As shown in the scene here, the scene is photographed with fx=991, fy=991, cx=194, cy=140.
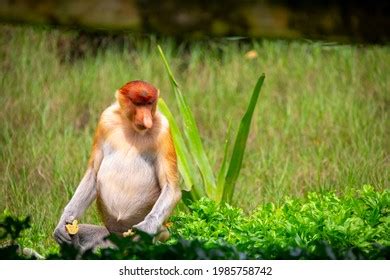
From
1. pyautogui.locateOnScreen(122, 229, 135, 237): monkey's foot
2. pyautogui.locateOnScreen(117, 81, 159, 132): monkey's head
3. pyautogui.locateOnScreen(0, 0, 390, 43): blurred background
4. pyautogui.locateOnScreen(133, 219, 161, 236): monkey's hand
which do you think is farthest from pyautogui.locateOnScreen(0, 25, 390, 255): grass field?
pyautogui.locateOnScreen(117, 81, 159, 132): monkey's head

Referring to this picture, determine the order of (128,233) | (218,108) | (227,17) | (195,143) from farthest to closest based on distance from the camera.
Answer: (227,17), (218,108), (195,143), (128,233)

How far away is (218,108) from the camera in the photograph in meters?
7.18

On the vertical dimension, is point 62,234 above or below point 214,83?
below

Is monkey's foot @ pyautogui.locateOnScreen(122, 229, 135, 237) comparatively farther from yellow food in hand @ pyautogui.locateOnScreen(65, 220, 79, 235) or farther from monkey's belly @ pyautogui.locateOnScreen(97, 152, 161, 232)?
yellow food in hand @ pyautogui.locateOnScreen(65, 220, 79, 235)

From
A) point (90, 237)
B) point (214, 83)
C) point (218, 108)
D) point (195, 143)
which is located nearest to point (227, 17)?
point (214, 83)

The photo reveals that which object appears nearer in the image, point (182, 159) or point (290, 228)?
point (290, 228)

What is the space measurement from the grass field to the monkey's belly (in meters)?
0.53

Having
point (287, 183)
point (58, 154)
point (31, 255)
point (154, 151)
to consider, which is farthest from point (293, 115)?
point (31, 255)

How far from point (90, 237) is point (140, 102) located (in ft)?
2.46

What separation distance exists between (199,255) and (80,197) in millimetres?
→ 1183

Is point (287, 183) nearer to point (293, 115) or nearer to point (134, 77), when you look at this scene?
point (293, 115)

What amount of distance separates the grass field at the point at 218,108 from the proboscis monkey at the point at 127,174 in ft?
1.33

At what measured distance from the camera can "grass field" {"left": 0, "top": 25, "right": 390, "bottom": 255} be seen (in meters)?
5.95

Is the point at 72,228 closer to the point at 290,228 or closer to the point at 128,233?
the point at 128,233
